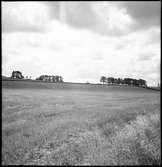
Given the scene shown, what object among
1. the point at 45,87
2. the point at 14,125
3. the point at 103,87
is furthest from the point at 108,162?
the point at 103,87

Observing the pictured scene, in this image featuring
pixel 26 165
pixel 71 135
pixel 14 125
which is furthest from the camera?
pixel 14 125

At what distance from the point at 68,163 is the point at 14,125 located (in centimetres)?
408

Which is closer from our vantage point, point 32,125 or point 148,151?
point 148,151

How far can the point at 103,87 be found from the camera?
4084cm

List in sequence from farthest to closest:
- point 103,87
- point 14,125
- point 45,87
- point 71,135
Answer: point 103,87
point 45,87
point 14,125
point 71,135

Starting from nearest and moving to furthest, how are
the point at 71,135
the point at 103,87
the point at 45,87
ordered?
1. the point at 71,135
2. the point at 45,87
3. the point at 103,87

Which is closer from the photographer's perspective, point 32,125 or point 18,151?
point 18,151

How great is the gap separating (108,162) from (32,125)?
457cm

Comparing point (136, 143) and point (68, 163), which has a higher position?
point (136, 143)

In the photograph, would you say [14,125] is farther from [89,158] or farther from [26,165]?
[89,158]

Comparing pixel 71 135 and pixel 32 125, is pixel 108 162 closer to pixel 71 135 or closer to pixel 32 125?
pixel 71 135

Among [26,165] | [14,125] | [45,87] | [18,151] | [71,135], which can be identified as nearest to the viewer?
[26,165]

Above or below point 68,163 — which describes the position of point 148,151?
above

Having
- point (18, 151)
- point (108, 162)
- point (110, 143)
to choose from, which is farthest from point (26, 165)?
point (110, 143)
